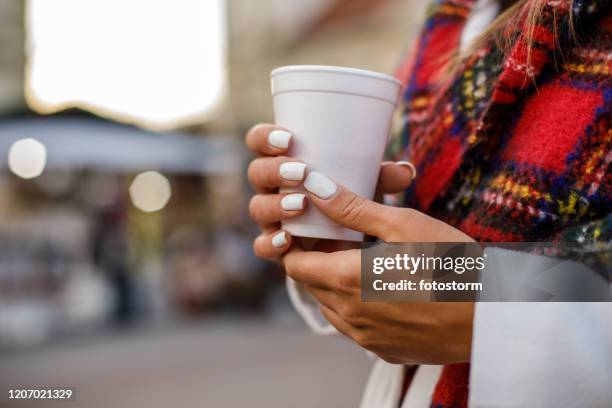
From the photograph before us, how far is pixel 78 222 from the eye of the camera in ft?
25.4

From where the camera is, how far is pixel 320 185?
971 millimetres

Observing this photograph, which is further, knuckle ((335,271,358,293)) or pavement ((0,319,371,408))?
pavement ((0,319,371,408))

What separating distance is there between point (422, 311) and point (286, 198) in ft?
1.01

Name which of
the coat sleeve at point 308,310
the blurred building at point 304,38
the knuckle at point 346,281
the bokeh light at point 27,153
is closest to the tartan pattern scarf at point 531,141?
the knuckle at point 346,281

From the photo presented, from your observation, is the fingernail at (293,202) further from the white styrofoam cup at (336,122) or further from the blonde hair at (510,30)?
the blonde hair at (510,30)

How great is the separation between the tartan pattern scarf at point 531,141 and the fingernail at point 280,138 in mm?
321

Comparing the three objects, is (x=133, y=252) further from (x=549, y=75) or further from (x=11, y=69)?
(x=549, y=75)

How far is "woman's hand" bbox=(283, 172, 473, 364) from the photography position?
0.87m

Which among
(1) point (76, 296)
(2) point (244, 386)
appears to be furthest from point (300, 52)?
(2) point (244, 386)

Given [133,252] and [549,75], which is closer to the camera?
[549,75]

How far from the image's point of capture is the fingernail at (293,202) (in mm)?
1001

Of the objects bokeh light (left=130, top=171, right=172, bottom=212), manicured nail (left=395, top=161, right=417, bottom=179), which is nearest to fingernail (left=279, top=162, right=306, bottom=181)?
manicured nail (left=395, top=161, right=417, bottom=179)
